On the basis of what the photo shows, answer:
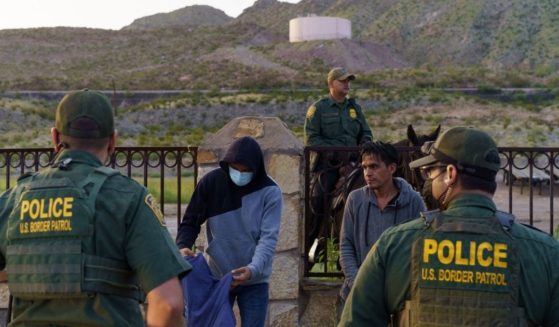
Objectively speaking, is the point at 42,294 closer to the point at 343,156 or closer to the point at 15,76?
the point at 343,156

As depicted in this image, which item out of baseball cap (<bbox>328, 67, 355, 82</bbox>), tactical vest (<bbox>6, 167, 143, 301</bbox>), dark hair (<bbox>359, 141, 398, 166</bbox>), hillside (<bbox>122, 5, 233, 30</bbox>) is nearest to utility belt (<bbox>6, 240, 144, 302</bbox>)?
tactical vest (<bbox>6, 167, 143, 301</bbox>)

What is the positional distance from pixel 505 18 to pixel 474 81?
28.8 metres

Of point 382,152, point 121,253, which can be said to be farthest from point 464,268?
point 382,152

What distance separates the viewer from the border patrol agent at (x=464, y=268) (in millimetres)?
2895

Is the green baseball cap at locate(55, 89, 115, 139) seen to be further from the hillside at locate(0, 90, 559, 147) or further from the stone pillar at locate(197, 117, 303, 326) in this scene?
the hillside at locate(0, 90, 559, 147)

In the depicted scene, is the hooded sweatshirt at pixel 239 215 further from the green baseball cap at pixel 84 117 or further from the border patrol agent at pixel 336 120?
the border patrol agent at pixel 336 120

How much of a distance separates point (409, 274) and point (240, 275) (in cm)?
198

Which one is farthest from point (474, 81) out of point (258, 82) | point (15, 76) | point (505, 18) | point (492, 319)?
point (492, 319)

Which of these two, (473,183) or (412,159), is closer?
(473,183)

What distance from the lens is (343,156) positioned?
7.64 m

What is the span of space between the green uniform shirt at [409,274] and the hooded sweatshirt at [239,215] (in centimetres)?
200

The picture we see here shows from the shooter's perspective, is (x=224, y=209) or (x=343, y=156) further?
(x=343, y=156)

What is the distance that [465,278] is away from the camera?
2895 mm

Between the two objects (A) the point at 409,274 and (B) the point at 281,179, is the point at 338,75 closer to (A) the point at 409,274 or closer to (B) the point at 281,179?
(B) the point at 281,179
